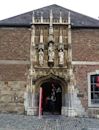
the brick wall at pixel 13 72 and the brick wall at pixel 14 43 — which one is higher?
the brick wall at pixel 14 43

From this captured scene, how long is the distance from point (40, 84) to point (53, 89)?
181cm

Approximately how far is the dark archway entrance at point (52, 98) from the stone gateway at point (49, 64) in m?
0.68

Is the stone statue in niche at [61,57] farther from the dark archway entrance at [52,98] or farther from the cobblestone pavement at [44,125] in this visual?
the cobblestone pavement at [44,125]

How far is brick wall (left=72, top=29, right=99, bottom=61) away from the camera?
60.1ft

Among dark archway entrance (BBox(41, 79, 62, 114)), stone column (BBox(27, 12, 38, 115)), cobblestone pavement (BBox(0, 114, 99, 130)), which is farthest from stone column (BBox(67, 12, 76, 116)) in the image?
cobblestone pavement (BBox(0, 114, 99, 130))

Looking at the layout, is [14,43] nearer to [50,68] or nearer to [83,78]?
[50,68]

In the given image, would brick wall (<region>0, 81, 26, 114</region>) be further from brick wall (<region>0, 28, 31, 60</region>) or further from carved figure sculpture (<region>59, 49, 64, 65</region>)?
carved figure sculpture (<region>59, 49, 64, 65</region>)

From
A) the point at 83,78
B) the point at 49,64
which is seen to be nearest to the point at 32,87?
the point at 49,64

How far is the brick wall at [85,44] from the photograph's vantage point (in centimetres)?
1833

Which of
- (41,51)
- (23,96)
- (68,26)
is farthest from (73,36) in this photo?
(23,96)

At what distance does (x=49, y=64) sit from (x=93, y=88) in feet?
9.53

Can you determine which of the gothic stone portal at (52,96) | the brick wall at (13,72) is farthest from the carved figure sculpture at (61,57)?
the brick wall at (13,72)

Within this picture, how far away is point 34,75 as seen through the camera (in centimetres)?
1806

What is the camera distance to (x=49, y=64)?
1805cm
